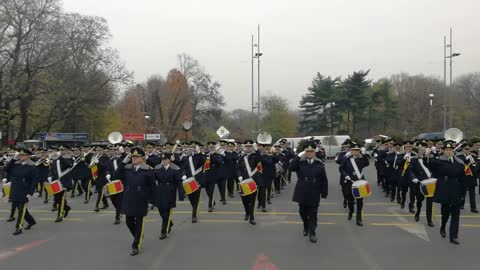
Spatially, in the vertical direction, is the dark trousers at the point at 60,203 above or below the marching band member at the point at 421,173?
below

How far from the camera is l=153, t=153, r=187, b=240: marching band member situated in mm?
9734

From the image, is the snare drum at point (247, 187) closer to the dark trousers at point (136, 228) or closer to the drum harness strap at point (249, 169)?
the drum harness strap at point (249, 169)

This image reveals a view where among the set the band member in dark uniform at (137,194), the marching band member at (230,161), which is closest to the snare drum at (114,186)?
the band member in dark uniform at (137,194)

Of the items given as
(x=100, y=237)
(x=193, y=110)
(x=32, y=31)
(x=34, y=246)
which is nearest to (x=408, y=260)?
(x=100, y=237)

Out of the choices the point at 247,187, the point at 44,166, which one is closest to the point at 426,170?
the point at 247,187

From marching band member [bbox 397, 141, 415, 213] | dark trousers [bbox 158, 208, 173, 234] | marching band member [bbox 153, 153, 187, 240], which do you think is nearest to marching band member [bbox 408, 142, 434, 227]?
marching band member [bbox 397, 141, 415, 213]

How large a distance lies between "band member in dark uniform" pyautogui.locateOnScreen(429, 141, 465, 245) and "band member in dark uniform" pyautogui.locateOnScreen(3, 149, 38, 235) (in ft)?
28.3

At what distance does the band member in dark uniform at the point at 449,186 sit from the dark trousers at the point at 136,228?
5.66 m

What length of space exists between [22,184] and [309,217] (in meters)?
6.31

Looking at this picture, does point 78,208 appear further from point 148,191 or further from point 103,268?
point 103,268

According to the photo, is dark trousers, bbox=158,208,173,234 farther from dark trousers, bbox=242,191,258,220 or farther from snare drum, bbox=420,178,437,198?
snare drum, bbox=420,178,437,198

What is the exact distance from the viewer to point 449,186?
9281 millimetres

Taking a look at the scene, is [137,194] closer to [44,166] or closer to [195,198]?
[195,198]

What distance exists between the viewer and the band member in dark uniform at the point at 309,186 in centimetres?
959
